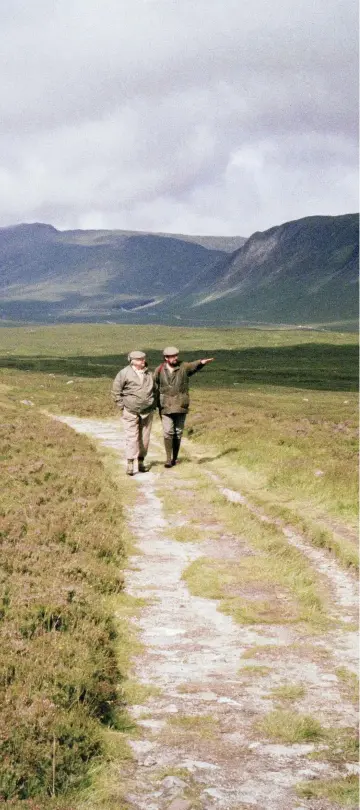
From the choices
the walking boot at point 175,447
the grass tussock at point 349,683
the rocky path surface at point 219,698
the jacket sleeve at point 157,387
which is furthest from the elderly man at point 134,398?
the grass tussock at point 349,683

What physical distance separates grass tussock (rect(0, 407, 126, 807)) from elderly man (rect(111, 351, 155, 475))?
9.39ft

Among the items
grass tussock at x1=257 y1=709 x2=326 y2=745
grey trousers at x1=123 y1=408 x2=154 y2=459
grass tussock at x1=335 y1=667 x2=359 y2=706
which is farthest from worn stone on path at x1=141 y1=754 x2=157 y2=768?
grey trousers at x1=123 y1=408 x2=154 y2=459

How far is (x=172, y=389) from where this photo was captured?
2148 centimetres

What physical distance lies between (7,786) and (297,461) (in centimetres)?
1659

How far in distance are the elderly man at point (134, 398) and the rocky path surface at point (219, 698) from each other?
879 cm

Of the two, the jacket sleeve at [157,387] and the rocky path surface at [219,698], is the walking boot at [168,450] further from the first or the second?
the rocky path surface at [219,698]

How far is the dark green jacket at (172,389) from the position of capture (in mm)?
21406

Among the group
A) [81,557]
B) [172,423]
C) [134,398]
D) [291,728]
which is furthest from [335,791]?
[172,423]

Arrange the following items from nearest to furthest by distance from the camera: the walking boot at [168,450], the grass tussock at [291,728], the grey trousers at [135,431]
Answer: the grass tussock at [291,728], the grey trousers at [135,431], the walking boot at [168,450]

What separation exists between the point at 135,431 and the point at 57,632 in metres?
12.9

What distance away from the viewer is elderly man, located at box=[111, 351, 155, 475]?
69.0ft

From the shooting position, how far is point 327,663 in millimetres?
8633

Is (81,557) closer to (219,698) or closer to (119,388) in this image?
(219,698)

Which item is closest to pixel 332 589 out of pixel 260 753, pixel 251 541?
pixel 251 541
